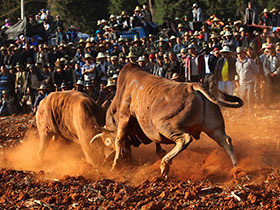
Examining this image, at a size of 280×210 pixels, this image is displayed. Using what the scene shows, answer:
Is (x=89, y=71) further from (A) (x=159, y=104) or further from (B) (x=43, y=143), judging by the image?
(A) (x=159, y=104)

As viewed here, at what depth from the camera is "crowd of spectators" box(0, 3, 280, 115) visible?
1244cm

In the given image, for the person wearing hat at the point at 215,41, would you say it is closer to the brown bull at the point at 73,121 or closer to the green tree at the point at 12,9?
the brown bull at the point at 73,121

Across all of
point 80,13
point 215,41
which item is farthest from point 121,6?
point 215,41

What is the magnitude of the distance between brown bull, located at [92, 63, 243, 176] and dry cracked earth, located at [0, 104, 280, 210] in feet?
1.50

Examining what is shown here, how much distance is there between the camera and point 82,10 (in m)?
33.8

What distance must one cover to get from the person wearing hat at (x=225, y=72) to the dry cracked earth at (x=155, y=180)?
199cm

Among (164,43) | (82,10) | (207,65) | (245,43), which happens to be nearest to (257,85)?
(207,65)

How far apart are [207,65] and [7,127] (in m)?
6.36

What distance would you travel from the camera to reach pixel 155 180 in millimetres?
6723

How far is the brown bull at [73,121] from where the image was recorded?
8.55 metres

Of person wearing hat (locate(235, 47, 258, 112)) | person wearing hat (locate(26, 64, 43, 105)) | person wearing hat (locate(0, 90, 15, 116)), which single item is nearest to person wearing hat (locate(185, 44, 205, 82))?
person wearing hat (locate(235, 47, 258, 112))

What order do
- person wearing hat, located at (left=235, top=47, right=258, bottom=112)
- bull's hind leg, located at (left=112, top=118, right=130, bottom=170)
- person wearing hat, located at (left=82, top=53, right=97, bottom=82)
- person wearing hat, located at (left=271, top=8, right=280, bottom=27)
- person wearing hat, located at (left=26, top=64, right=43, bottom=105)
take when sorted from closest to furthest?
bull's hind leg, located at (left=112, top=118, right=130, bottom=170) < person wearing hat, located at (left=235, top=47, right=258, bottom=112) < person wearing hat, located at (left=82, top=53, right=97, bottom=82) < person wearing hat, located at (left=26, top=64, right=43, bottom=105) < person wearing hat, located at (left=271, top=8, right=280, bottom=27)

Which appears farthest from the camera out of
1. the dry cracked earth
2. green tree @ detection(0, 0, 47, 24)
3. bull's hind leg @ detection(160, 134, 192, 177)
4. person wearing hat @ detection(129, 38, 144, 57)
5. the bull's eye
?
green tree @ detection(0, 0, 47, 24)

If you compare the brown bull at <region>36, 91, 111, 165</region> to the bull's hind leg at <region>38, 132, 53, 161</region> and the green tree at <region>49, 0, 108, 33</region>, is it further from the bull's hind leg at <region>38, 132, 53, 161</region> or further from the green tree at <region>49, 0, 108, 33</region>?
the green tree at <region>49, 0, 108, 33</region>
